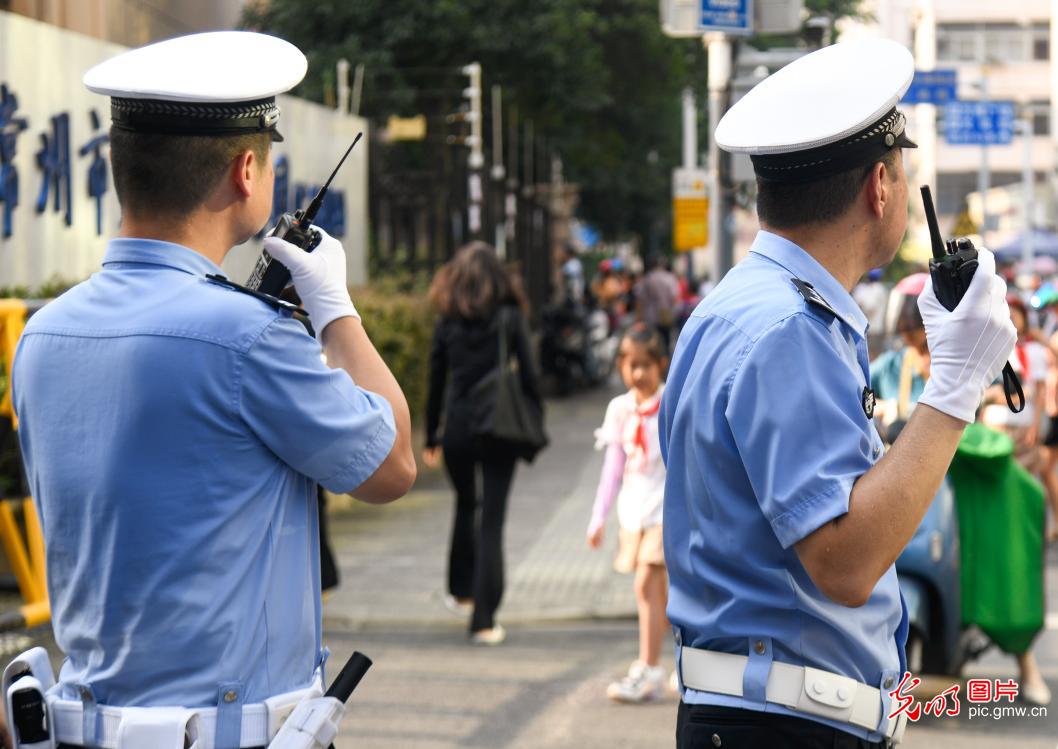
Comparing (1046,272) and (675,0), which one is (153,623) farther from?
(1046,272)

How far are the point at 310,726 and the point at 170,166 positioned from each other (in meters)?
0.87

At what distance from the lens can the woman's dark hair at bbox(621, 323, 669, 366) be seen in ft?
22.8

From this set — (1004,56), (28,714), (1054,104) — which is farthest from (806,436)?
(1004,56)

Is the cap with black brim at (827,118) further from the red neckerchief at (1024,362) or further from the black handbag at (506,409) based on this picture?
the red neckerchief at (1024,362)

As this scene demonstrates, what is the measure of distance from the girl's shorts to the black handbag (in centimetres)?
122

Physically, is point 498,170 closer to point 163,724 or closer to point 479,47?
point 479,47

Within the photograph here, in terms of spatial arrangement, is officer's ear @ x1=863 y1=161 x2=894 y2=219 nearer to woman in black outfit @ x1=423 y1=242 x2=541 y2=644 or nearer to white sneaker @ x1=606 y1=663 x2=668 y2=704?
white sneaker @ x1=606 y1=663 x2=668 y2=704

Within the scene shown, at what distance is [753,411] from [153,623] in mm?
944

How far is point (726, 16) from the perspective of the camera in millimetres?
8719

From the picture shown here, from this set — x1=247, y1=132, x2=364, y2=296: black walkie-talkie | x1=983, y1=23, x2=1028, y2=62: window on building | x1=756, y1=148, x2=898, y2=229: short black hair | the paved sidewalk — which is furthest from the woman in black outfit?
x1=983, y1=23, x2=1028, y2=62: window on building

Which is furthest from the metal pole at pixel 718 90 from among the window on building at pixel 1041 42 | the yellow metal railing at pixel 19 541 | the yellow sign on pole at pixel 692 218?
the window on building at pixel 1041 42

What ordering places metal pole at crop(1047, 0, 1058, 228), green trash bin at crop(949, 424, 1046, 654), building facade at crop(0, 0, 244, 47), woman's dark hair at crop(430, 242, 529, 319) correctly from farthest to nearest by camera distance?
metal pole at crop(1047, 0, 1058, 228) < building facade at crop(0, 0, 244, 47) < woman's dark hair at crop(430, 242, 529, 319) < green trash bin at crop(949, 424, 1046, 654)

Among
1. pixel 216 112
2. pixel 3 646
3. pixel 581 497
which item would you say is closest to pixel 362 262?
pixel 581 497

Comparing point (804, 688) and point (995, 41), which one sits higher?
point (804, 688)
